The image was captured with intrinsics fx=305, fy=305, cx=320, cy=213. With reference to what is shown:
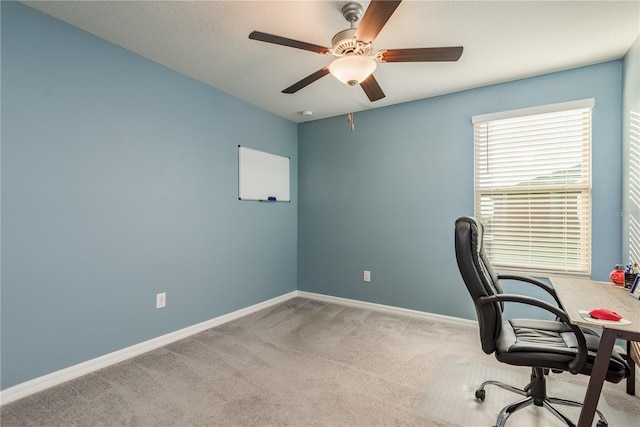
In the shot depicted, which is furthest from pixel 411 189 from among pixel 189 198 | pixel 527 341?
pixel 189 198

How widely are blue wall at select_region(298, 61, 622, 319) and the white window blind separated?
9.7 inches

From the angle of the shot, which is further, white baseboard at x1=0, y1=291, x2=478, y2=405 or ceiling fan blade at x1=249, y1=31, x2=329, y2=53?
white baseboard at x1=0, y1=291, x2=478, y2=405

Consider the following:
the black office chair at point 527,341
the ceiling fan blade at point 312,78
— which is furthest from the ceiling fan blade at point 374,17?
the black office chair at point 527,341

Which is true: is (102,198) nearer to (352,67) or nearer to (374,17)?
(352,67)

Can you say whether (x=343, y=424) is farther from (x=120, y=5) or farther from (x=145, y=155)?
(x=120, y=5)

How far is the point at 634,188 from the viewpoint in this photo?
222 centimetres

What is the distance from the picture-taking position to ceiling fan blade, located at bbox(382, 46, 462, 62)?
1.77 meters

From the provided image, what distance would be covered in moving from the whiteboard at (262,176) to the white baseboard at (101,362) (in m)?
1.38

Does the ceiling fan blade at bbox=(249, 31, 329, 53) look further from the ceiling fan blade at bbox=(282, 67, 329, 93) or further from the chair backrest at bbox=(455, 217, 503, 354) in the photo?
the chair backrest at bbox=(455, 217, 503, 354)

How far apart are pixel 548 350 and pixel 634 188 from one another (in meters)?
1.62

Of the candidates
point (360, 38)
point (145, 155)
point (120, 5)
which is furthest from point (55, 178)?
point (360, 38)

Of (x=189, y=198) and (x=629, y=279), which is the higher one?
(x=189, y=198)

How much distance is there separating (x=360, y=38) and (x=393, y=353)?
234 centimetres

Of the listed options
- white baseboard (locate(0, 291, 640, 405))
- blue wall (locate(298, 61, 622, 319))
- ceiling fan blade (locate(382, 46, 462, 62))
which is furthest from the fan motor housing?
white baseboard (locate(0, 291, 640, 405))
